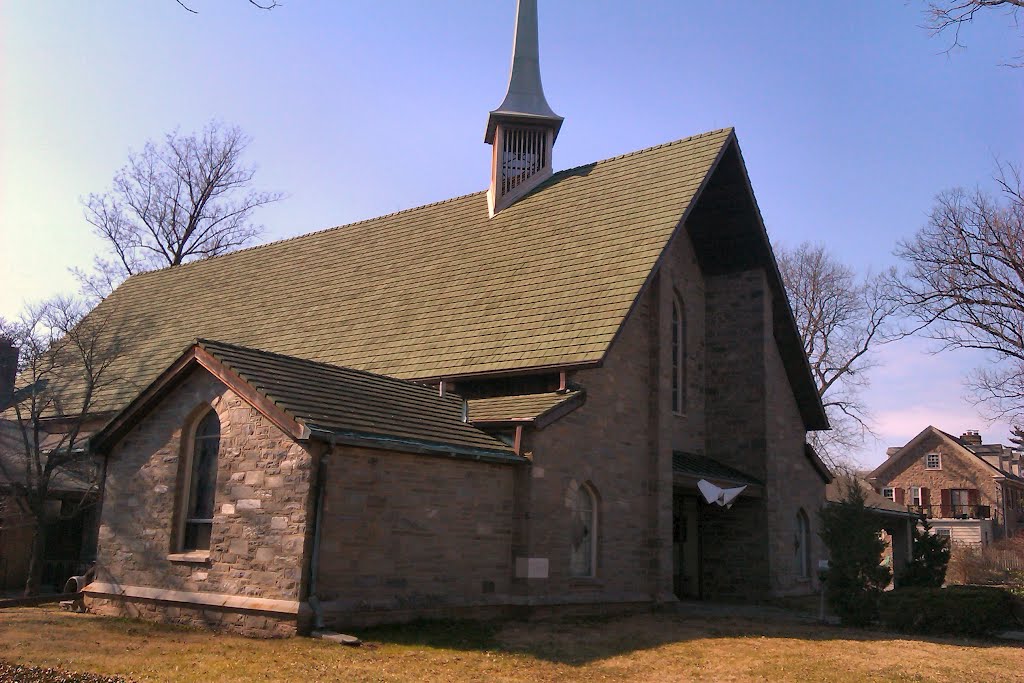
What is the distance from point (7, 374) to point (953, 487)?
5586 centimetres

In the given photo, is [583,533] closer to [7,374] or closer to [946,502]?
[7,374]

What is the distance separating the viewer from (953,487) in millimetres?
60844

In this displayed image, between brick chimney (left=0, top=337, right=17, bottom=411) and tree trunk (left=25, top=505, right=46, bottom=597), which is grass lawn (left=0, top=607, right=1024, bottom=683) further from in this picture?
brick chimney (left=0, top=337, right=17, bottom=411)

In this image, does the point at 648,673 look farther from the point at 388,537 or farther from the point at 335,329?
the point at 335,329

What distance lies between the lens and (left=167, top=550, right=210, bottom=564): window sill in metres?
14.0

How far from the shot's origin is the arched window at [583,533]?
54.3 feet

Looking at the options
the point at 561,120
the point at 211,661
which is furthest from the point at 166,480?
the point at 561,120

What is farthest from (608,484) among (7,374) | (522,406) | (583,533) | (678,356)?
(7,374)

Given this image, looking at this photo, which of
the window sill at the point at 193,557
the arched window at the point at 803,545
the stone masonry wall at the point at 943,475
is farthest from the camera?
the stone masonry wall at the point at 943,475

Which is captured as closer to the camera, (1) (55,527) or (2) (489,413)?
(2) (489,413)

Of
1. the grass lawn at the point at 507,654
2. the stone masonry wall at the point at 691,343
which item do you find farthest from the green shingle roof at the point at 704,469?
the grass lawn at the point at 507,654

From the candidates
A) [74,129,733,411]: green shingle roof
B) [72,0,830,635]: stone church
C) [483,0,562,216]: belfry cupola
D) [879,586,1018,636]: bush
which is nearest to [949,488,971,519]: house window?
[72,0,830,635]: stone church

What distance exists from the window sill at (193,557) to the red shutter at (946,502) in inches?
2236

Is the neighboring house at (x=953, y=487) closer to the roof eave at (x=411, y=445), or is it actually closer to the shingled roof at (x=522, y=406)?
the shingled roof at (x=522, y=406)
